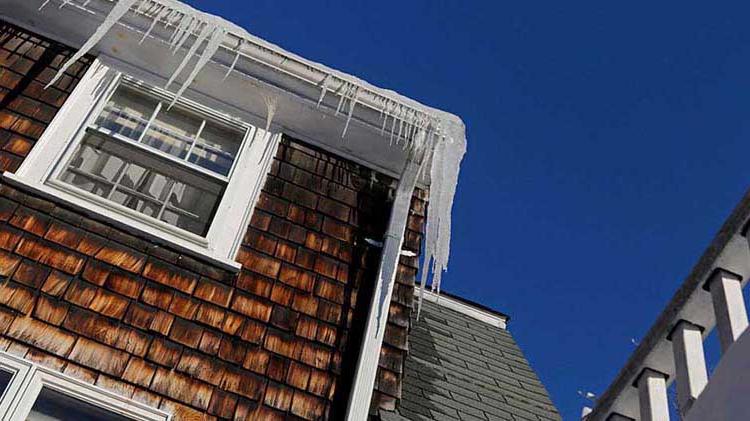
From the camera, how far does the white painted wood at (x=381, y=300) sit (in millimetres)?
3981

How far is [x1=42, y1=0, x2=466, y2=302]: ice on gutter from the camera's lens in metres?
4.92

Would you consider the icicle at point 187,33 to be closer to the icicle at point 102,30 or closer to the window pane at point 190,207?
the icicle at point 102,30

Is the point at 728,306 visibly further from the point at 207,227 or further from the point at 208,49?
the point at 208,49

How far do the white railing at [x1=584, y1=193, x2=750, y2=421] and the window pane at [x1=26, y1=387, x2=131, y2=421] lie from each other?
99.6 inches

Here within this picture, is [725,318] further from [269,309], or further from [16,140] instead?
[16,140]

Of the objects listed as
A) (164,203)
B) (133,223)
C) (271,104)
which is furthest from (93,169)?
(271,104)

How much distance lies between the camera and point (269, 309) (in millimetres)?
4180

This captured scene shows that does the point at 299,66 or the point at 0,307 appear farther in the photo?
the point at 299,66

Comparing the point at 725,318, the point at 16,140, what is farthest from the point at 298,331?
the point at 725,318

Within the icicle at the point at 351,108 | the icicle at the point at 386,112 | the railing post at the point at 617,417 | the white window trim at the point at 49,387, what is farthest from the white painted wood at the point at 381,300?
the railing post at the point at 617,417

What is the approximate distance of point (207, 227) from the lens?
4531 millimetres

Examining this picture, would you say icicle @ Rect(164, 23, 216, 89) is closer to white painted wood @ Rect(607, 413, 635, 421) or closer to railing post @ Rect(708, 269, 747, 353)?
white painted wood @ Rect(607, 413, 635, 421)

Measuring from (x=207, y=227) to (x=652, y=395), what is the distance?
312 cm

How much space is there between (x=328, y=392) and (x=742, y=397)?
8.68ft
